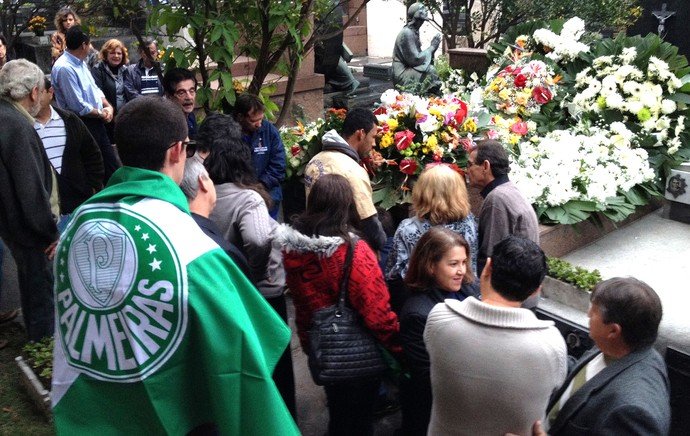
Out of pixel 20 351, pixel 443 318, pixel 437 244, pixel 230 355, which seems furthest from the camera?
pixel 20 351

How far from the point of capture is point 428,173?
439 cm

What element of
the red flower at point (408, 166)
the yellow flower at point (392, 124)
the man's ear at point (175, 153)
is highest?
the man's ear at point (175, 153)

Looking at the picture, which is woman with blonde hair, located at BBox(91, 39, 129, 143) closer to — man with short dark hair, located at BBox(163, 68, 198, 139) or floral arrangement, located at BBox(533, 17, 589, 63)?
man with short dark hair, located at BBox(163, 68, 198, 139)

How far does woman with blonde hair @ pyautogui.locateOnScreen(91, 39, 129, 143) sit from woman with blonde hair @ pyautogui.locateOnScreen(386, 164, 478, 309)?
4.61 meters

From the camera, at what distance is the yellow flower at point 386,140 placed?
6430 mm

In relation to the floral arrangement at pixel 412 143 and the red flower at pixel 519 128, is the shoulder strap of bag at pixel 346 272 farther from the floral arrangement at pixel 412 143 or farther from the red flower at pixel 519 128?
the red flower at pixel 519 128

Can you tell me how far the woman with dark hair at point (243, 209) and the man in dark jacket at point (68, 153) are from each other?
4.45 feet

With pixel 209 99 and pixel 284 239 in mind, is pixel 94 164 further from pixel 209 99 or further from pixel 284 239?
pixel 284 239

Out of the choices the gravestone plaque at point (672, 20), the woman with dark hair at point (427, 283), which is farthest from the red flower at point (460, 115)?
the gravestone plaque at point (672, 20)

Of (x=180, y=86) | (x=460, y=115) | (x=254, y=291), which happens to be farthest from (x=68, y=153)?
(x=254, y=291)

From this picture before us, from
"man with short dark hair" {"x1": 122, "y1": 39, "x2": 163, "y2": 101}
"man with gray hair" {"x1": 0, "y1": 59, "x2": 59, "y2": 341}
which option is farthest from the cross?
"man with gray hair" {"x1": 0, "y1": 59, "x2": 59, "y2": 341}

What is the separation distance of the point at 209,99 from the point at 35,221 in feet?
5.56

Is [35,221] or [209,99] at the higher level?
[209,99]

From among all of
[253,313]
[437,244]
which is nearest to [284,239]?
[437,244]
